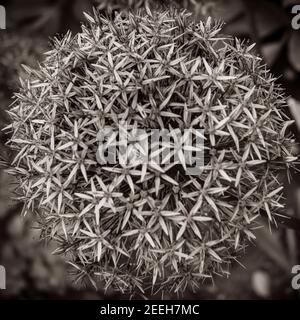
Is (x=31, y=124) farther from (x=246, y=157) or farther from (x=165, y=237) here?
(x=246, y=157)

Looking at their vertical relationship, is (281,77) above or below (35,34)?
below

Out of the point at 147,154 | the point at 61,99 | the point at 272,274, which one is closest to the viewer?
the point at 147,154

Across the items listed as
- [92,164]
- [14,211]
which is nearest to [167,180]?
[92,164]

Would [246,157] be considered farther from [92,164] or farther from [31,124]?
[31,124]

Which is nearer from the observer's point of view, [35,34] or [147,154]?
[147,154]
